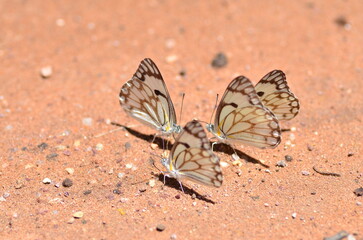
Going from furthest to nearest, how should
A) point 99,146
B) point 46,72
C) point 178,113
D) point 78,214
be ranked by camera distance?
point 46,72 < point 178,113 < point 99,146 < point 78,214

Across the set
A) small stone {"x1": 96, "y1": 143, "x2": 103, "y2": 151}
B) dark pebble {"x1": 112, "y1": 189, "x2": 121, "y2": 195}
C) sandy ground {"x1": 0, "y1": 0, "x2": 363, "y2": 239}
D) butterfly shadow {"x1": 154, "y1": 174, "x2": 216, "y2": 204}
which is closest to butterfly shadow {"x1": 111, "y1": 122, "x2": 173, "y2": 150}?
sandy ground {"x1": 0, "y1": 0, "x2": 363, "y2": 239}

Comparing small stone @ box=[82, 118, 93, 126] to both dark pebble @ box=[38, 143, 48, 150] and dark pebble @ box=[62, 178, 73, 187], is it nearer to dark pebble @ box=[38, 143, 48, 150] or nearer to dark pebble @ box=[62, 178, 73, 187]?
dark pebble @ box=[38, 143, 48, 150]

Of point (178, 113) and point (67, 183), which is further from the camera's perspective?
point (178, 113)

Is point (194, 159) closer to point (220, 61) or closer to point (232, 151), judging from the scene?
point (232, 151)

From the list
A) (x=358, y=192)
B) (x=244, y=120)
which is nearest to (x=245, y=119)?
(x=244, y=120)

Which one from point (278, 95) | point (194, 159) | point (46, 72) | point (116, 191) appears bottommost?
point (116, 191)

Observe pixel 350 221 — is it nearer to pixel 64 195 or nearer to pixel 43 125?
pixel 64 195

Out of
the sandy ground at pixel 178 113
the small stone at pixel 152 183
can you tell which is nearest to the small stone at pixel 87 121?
the sandy ground at pixel 178 113

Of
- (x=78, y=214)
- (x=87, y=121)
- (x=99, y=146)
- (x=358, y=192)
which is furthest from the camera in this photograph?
(x=87, y=121)

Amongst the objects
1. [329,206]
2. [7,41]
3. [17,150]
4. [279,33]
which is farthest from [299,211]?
[7,41]
